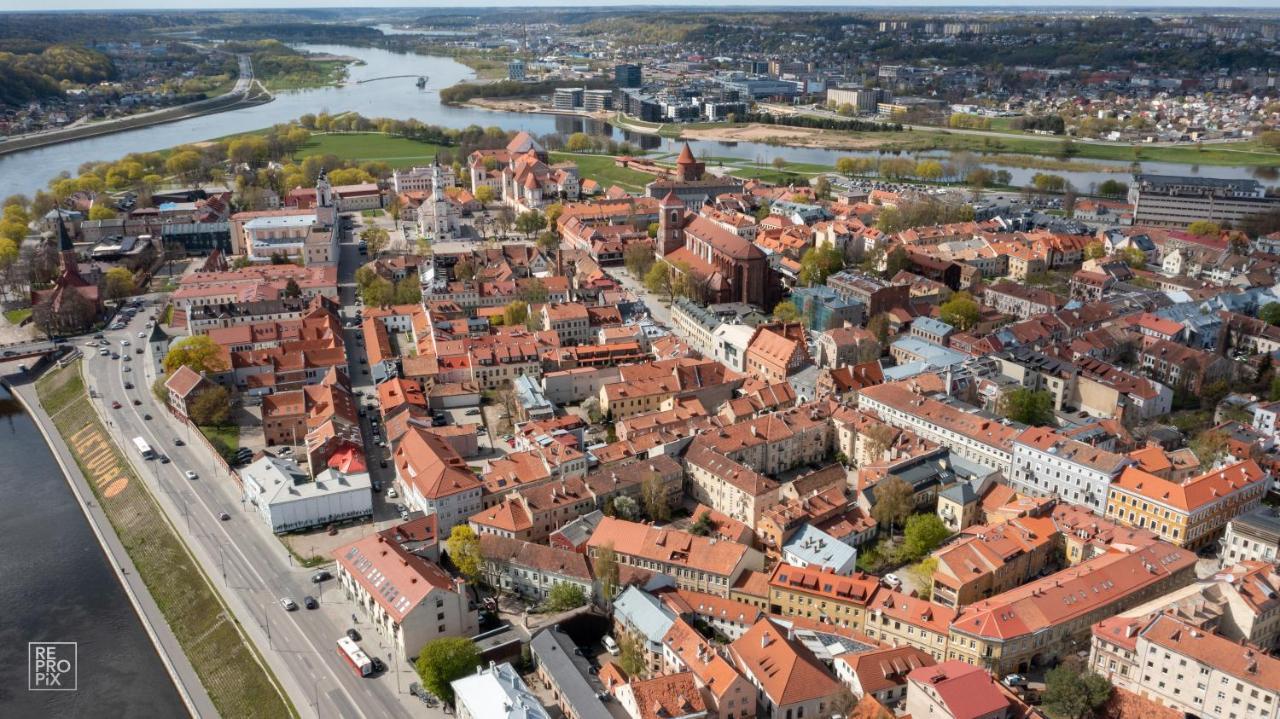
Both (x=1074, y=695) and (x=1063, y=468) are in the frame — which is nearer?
(x=1074, y=695)

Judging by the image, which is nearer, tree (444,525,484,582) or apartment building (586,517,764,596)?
apartment building (586,517,764,596)

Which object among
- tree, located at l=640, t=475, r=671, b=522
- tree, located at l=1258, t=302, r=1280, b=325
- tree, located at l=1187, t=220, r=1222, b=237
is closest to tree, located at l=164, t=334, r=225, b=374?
tree, located at l=640, t=475, r=671, b=522

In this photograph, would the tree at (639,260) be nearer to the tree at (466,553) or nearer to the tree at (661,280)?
the tree at (661,280)

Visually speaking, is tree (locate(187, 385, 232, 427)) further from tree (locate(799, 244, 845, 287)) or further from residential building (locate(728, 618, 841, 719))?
tree (locate(799, 244, 845, 287))

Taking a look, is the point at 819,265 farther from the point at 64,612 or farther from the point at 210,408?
the point at 64,612

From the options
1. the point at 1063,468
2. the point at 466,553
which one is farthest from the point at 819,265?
the point at 466,553

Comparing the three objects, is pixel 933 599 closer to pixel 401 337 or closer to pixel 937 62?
pixel 401 337
